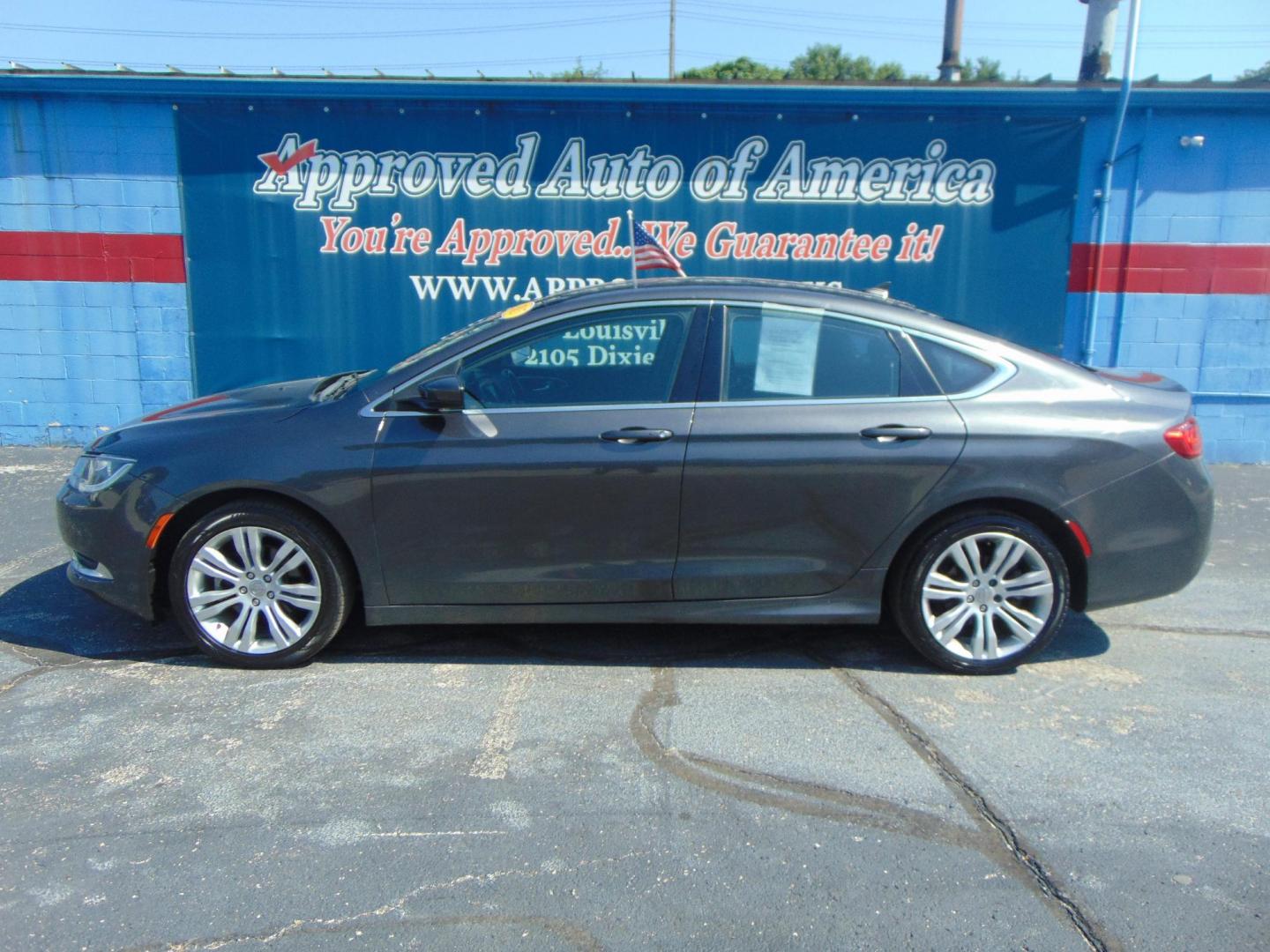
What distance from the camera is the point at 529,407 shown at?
4.15 metres

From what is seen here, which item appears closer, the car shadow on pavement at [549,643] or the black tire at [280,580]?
the black tire at [280,580]

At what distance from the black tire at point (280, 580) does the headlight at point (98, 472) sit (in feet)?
1.29

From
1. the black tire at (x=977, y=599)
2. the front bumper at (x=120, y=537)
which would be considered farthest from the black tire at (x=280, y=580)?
the black tire at (x=977, y=599)

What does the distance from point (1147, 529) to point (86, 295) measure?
831cm

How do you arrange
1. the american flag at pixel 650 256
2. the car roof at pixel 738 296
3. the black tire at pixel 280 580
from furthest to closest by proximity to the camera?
the american flag at pixel 650 256 < the car roof at pixel 738 296 < the black tire at pixel 280 580

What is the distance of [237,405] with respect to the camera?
443 centimetres

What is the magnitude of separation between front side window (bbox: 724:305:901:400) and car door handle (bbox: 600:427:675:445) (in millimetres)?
340

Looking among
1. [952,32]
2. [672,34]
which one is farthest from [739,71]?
[952,32]

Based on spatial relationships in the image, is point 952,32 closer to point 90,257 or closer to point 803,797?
point 90,257

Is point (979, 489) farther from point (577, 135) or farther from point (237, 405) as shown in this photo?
point (577, 135)

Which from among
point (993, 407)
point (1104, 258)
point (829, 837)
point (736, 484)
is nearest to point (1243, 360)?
point (1104, 258)

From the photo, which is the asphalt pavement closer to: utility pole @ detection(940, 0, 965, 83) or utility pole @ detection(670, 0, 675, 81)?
utility pole @ detection(940, 0, 965, 83)

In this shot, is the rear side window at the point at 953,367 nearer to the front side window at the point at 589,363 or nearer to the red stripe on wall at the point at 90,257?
the front side window at the point at 589,363

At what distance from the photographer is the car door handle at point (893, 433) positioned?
409cm
